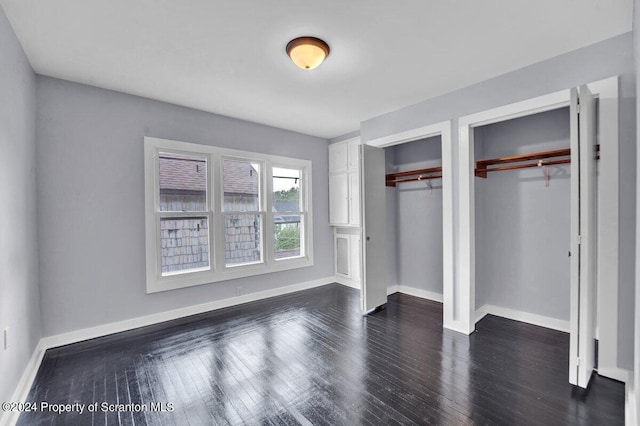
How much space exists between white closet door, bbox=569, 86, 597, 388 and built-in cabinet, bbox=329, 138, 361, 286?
293 centimetres

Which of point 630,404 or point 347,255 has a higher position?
point 347,255

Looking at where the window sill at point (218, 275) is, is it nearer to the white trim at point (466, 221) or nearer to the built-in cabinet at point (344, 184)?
the built-in cabinet at point (344, 184)

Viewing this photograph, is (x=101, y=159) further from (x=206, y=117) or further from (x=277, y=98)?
(x=277, y=98)

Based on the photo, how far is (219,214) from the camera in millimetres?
3938

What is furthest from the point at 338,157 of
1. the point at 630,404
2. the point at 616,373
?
the point at 630,404

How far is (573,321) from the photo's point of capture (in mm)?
2072

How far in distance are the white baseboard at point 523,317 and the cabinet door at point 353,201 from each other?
210 cm

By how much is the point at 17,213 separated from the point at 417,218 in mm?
4341

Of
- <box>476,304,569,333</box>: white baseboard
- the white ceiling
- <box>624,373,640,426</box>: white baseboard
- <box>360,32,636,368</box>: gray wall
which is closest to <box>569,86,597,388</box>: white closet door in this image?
<box>624,373,640,426</box>: white baseboard

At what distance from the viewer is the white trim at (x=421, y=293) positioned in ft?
13.6

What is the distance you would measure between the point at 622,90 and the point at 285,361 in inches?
134

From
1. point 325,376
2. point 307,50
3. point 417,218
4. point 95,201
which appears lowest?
point 325,376

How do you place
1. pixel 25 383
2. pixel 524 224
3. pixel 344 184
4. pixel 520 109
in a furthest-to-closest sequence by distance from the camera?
pixel 344 184 → pixel 524 224 → pixel 520 109 → pixel 25 383

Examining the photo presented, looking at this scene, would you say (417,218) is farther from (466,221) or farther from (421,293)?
(466,221)
